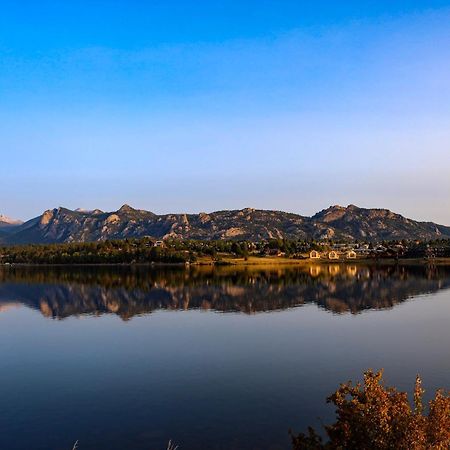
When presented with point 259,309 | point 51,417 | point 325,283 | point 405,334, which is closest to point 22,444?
point 51,417

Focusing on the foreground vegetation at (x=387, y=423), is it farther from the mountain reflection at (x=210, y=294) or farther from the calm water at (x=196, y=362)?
the mountain reflection at (x=210, y=294)

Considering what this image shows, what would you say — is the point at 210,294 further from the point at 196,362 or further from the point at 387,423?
the point at 387,423

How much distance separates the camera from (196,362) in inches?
2325

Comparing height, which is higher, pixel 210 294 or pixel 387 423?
pixel 387 423

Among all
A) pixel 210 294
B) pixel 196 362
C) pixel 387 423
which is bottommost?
pixel 196 362

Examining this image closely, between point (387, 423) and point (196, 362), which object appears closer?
point (387, 423)

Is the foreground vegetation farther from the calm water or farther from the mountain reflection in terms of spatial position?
the mountain reflection

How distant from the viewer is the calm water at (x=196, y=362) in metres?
38.3

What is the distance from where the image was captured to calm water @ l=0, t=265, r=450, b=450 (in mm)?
38281

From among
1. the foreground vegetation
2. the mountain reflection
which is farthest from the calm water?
the foreground vegetation

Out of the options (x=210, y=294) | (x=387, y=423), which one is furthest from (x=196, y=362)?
(x=210, y=294)

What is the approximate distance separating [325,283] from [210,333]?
3592 inches

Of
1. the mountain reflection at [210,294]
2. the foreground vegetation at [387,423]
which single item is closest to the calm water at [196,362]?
the mountain reflection at [210,294]

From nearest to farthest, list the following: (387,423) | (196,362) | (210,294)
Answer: (387,423)
(196,362)
(210,294)
